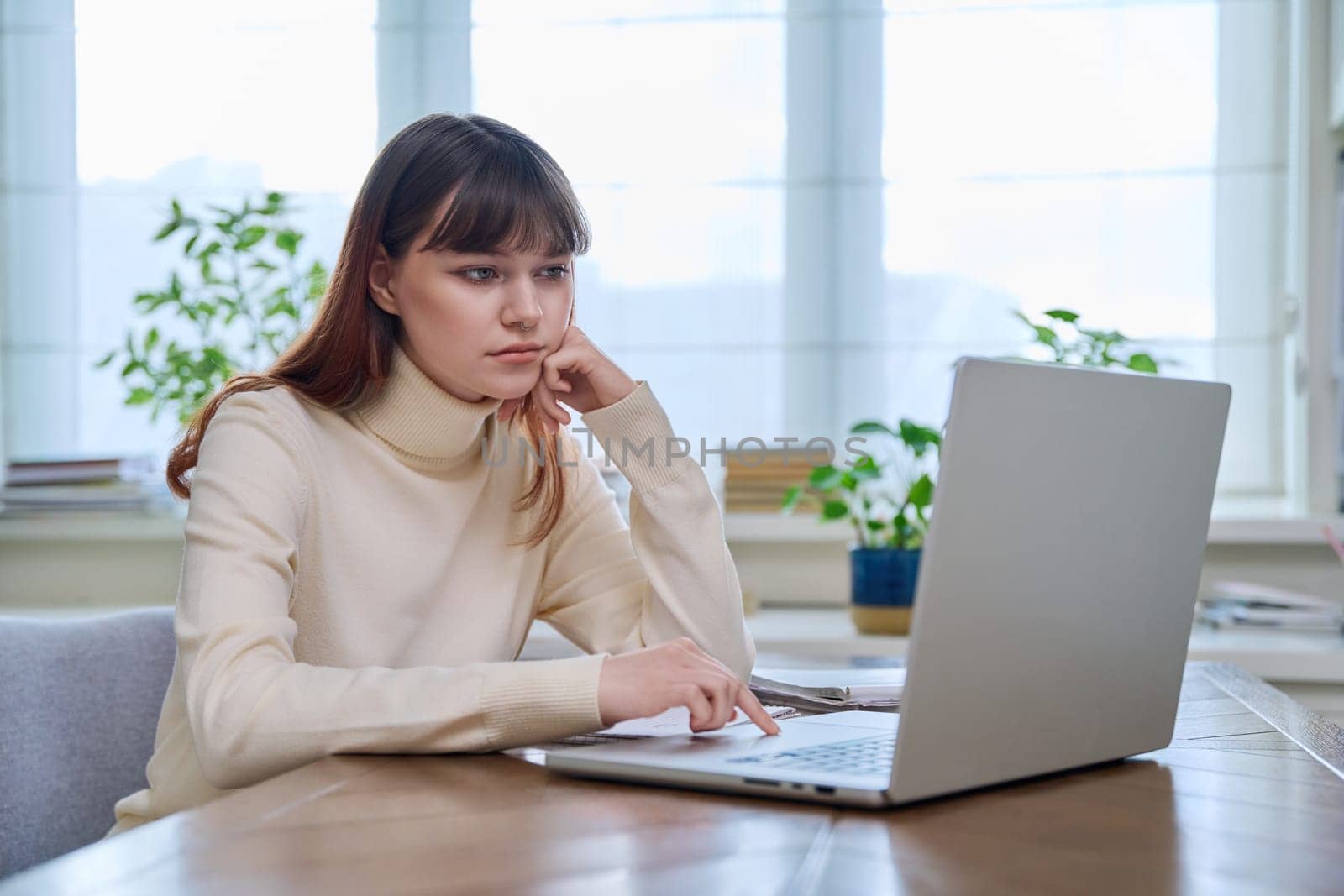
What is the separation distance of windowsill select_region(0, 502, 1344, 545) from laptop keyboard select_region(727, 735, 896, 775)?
A: 4.76 ft

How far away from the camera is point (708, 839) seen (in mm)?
676

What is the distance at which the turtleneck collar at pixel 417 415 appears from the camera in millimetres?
Result: 1312

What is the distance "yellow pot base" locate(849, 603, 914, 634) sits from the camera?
2.17 m

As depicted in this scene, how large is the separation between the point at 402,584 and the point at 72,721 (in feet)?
1.10

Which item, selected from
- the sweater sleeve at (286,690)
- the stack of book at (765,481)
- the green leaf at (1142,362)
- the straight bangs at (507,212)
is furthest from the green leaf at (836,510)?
the sweater sleeve at (286,690)

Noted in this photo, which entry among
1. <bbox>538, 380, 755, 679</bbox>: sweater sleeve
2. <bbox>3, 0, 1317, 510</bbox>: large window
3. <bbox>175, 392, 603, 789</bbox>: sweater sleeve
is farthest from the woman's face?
<bbox>3, 0, 1317, 510</bbox>: large window

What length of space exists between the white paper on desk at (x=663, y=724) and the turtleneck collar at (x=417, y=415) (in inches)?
15.8

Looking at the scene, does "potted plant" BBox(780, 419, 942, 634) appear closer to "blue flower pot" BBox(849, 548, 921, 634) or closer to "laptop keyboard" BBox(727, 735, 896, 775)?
"blue flower pot" BBox(849, 548, 921, 634)

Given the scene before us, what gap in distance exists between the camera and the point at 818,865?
62 cm

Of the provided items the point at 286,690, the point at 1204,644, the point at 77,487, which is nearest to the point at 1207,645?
the point at 1204,644

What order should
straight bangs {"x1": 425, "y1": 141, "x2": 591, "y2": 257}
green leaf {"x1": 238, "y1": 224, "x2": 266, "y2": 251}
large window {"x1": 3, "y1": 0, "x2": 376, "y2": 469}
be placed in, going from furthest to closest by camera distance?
large window {"x1": 3, "y1": 0, "x2": 376, "y2": 469}
green leaf {"x1": 238, "y1": 224, "x2": 266, "y2": 251}
straight bangs {"x1": 425, "y1": 141, "x2": 591, "y2": 257}

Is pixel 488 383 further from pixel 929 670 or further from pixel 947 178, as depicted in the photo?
pixel 947 178

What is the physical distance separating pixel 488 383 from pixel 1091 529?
671 millimetres

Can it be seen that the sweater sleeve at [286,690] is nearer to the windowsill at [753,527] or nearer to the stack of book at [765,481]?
the windowsill at [753,527]
